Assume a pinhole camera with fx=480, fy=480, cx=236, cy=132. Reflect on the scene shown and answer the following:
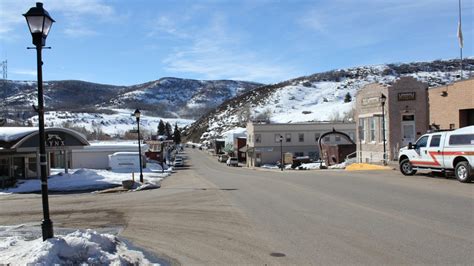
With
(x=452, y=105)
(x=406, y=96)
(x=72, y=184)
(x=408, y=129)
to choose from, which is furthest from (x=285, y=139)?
(x=72, y=184)

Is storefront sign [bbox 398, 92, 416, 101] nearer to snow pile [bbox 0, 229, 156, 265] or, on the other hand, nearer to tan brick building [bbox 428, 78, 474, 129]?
tan brick building [bbox 428, 78, 474, 129]

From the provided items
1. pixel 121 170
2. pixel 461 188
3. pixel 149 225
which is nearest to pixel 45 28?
pixel 149 225

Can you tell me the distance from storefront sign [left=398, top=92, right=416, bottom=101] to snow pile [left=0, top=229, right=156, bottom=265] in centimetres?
3108

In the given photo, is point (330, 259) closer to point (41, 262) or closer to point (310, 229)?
point (310, 229)

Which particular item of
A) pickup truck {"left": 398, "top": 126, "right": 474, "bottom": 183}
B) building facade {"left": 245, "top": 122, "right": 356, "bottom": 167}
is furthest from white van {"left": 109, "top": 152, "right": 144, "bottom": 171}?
pickup truck {"left": 398, "top": 126, "right": 474, "bottom": 183}

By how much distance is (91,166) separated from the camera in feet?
206

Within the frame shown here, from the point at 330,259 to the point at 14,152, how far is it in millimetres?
27221

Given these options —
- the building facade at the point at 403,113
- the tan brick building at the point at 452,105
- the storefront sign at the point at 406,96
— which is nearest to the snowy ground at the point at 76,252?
the tan brick building at the point at 452,105

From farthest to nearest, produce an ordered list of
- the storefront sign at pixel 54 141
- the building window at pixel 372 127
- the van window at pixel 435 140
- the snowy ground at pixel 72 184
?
1. the building window at pixel 372 127
2. the storefront sign at pixel 54 141
3. the snowy ground at pixel 72 184
4. the van window at pixel 435 140

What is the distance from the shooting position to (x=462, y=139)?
19125mm

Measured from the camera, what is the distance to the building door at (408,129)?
36.2m

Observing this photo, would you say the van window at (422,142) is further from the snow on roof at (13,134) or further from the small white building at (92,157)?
the small white building at (92,157)

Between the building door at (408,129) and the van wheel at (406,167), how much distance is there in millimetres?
13373

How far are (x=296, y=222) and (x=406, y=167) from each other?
1367 centimetres
